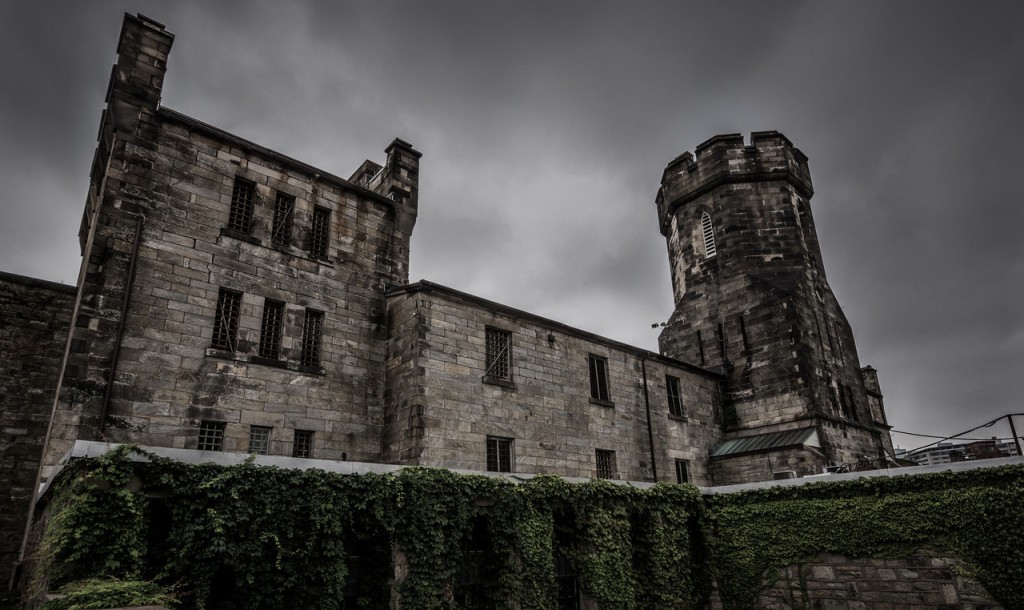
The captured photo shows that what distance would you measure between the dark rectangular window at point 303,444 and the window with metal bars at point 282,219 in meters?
5.44

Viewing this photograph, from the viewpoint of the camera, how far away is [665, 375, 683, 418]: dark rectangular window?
77.2 feet

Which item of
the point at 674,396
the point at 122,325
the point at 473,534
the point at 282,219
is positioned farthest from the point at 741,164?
the point at 122,325

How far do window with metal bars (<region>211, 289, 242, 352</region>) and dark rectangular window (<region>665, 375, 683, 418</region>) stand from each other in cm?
1595

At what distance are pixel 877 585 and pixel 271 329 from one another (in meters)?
17.0

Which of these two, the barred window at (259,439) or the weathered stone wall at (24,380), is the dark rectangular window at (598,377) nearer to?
the barred window at (259,439)

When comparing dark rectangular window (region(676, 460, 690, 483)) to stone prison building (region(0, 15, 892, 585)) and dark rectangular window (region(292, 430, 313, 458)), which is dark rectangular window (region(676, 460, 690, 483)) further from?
dark rectangular window (region(292, 430, 313, 458))

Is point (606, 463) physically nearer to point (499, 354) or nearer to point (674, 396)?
point (674, 396)

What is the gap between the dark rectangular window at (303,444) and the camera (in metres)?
15.6

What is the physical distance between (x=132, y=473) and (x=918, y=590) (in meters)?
16.8

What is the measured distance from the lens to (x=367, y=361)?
1764 cm

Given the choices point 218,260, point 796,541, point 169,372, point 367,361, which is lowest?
point 796,541

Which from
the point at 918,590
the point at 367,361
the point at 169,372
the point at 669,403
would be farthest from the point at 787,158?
the point at 169,372

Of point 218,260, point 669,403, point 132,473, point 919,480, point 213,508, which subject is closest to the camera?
point 132,473

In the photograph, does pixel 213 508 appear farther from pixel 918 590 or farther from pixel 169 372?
pixel 918 590
